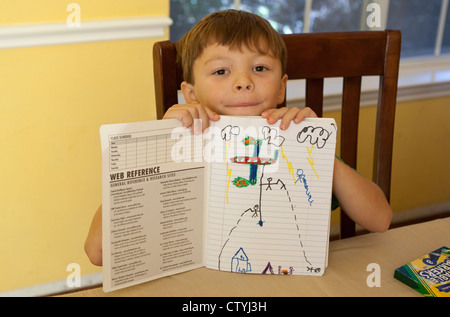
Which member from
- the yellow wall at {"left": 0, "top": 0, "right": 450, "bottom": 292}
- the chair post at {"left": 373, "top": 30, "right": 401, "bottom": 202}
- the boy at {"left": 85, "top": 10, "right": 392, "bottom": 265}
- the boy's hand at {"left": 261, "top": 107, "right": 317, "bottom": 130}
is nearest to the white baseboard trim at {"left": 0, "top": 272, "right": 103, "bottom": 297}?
the yellow wall at {"left": 0, "top": 0, "right": 450, "bottom": 292}

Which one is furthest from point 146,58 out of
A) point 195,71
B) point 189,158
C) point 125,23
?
point 189,158

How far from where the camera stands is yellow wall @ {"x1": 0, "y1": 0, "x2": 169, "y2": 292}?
1469 mm

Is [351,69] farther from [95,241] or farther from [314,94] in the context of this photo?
[95,241]

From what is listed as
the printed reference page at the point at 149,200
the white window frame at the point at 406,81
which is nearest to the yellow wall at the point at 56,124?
the white window frame at the point at 406,81

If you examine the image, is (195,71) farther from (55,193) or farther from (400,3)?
(400,3)

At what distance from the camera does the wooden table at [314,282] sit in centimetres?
74

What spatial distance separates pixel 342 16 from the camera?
6.77 ft

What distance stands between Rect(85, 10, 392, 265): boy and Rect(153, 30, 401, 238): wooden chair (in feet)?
0.38

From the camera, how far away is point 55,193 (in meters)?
1.62

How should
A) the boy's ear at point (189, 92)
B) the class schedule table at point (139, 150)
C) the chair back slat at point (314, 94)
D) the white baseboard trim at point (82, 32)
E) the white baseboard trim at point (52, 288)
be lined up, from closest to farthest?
1. the class schedule table at point (139, 150)
2. the boy's ear at point (189, 92)
3. the chair back slat at point (314, 94)
4. the white baseboard trim at point (82, 32)
5. the white baseboard trim at point (52, 288)

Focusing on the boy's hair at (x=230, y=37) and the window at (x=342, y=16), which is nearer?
the boy's hair at (x=230, y=37)

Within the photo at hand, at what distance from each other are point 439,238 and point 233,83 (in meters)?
0.44

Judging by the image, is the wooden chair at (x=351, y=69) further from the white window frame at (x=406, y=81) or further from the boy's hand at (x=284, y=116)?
the white window frame at (x=406, y=81)
